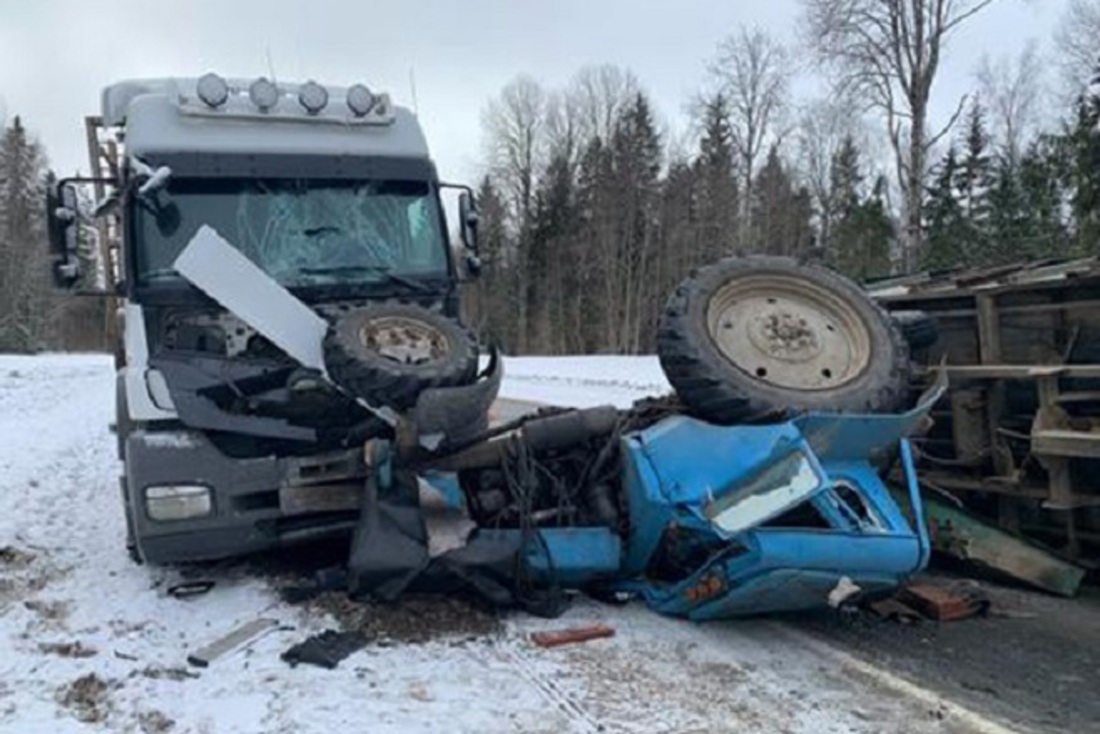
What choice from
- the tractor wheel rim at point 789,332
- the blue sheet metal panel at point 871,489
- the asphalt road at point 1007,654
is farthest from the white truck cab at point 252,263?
the asphalt road at point 1007,654

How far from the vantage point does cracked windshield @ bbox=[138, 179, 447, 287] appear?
6.08 m

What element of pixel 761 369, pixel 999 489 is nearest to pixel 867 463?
pixel 761 369

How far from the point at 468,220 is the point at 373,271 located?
1032mm

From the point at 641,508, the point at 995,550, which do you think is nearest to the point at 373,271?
the point at 641,508

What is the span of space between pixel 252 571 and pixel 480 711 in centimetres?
246

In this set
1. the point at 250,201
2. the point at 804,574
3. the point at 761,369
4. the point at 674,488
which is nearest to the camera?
the point at 804,574

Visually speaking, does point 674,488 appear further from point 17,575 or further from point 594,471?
point 17,575

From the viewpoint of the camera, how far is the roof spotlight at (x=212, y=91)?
6.47 m

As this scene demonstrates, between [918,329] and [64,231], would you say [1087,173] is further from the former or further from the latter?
[64,231]

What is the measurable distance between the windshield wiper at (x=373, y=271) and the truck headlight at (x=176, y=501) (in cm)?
159

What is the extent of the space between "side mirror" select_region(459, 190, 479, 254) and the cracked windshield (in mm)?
360

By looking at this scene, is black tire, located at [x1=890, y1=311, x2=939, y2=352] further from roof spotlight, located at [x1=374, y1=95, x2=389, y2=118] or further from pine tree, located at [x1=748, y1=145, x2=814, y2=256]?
pine tree, located at [x1=748, y1=145, x2=814, y2=256]

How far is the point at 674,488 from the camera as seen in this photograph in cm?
491

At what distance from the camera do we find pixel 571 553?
518 cm
